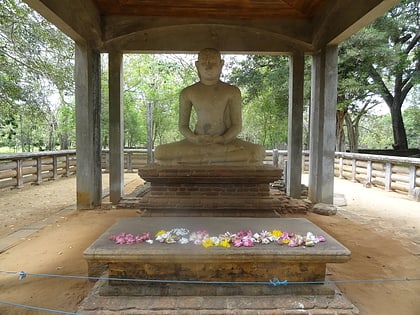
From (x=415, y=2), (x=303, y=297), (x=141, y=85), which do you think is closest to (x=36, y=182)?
(x=141, y=85)

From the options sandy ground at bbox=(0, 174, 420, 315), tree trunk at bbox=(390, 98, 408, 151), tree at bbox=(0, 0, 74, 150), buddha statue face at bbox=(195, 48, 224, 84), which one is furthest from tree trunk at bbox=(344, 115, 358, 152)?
tree at bbox=(0, 0, 74, 150)

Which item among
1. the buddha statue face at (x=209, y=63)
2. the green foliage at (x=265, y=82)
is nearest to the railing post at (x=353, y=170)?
the green foliage at (x=265, y=82)

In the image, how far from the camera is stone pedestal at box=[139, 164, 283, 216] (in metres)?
3.66

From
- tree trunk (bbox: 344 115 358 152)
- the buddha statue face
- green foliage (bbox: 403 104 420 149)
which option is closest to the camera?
the buddha statue face

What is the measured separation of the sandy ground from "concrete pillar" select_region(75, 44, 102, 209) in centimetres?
38

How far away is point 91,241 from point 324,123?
13.2ft

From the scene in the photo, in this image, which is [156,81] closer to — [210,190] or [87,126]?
[87,126]

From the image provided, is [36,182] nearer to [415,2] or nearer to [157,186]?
[157,186]

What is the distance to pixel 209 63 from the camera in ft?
13.9

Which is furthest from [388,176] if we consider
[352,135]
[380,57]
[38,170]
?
[38,170]

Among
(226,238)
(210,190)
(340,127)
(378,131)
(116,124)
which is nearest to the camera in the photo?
(226,238)

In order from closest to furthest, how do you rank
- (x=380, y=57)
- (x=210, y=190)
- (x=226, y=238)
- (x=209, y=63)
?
(x=226, y=238) < (x=210, y=190) < (x=209, y=63) < (x=380, y=57)

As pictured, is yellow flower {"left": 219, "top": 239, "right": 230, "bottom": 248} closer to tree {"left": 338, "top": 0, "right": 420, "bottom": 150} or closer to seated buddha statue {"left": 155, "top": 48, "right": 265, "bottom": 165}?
seated buddha statue {"left": 155, "top": 48, "right": 265, "bottom": 165}

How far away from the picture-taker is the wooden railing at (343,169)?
6818 millimetres
